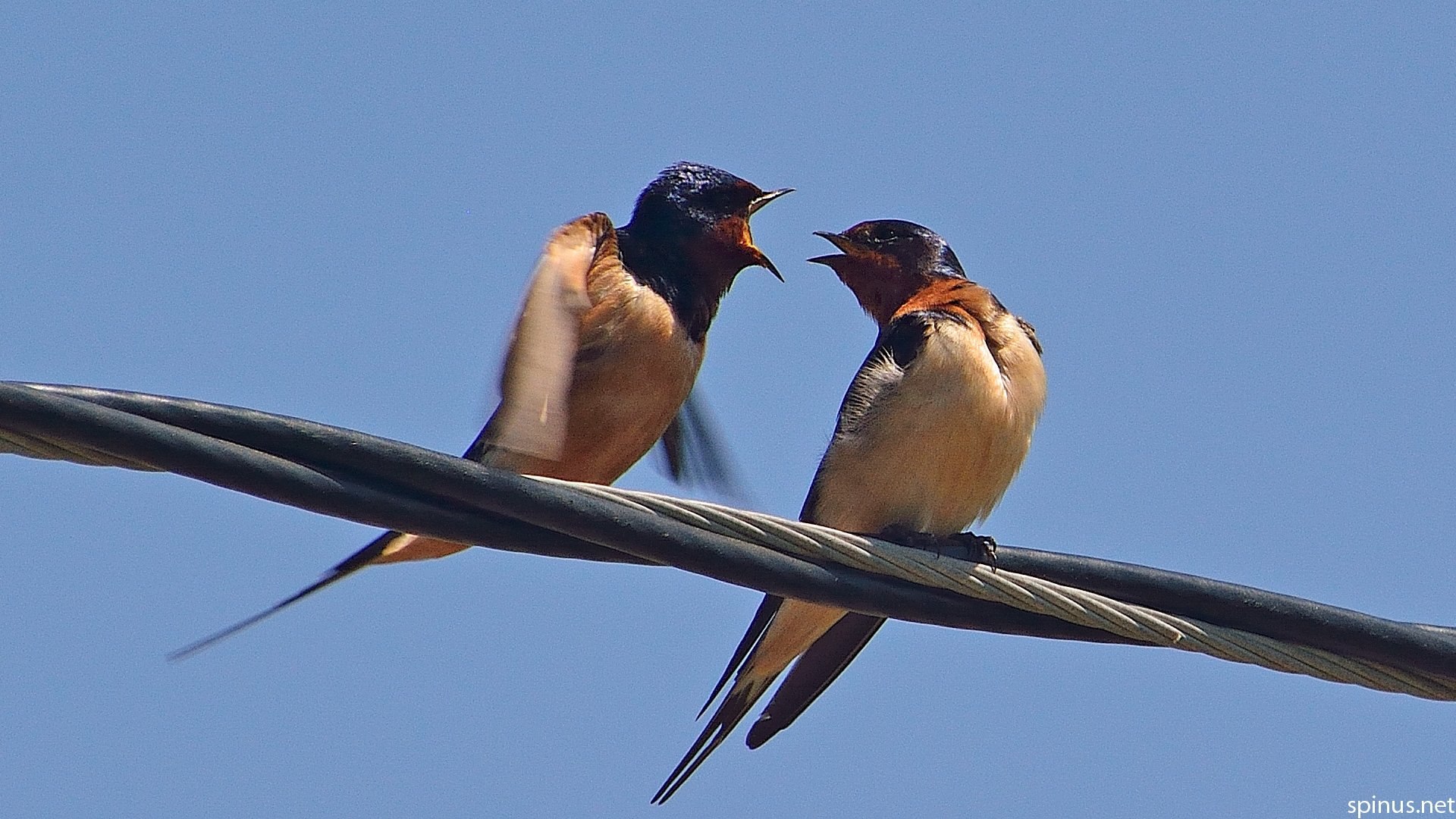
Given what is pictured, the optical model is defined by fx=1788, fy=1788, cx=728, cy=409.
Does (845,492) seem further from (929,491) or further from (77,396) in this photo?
(77,396)

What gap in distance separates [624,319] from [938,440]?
1008mm

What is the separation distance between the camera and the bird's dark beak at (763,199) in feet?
20.4

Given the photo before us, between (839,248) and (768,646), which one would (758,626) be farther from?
(839,248)

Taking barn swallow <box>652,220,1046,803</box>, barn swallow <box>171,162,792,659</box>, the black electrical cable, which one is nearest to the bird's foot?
barn swallow <box>652,220,1046,803</box>

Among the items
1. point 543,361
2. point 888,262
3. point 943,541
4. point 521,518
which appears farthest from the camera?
point 888,262

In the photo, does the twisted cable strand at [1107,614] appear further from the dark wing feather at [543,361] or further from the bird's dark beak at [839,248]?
the bird's dark beak at [839,248]

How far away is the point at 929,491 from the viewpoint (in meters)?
5.35

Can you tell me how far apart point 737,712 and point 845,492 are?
0.77 metres

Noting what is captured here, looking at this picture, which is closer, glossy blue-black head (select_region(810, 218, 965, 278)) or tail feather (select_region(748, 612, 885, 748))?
tail feather (select_region(748, 612, 885, 748))

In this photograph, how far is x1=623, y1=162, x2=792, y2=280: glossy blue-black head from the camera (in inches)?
235

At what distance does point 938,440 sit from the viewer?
17.4ft

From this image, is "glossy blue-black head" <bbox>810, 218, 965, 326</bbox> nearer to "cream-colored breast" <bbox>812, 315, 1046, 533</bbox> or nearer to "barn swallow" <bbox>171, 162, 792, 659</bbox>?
"barn swallow" <bbox>171, 162, 792, 659</bbox>

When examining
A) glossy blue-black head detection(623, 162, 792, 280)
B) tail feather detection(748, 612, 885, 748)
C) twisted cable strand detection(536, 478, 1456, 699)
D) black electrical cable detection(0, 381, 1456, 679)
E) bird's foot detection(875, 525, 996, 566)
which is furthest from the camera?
glossy blue-black head detection(623, 162, 792, 280)

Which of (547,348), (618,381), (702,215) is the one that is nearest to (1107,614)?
(547,348)
